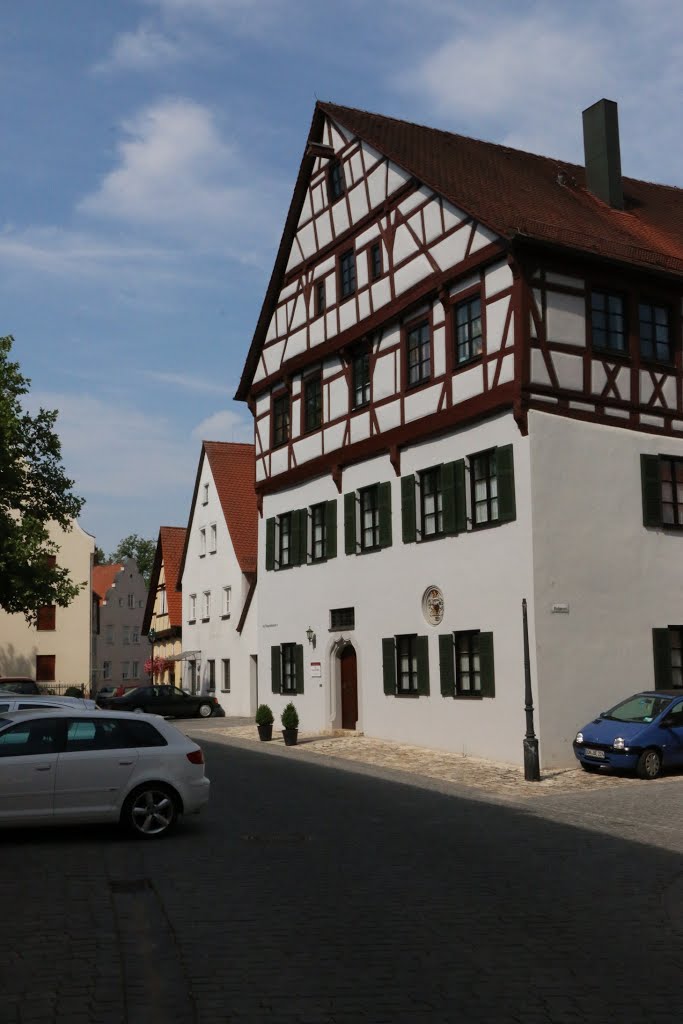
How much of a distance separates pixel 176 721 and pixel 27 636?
62.2 feet

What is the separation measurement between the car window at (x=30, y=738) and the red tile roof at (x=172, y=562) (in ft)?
143

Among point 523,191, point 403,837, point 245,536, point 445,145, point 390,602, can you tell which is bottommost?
point 403,837

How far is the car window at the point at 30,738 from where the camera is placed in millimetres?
12438

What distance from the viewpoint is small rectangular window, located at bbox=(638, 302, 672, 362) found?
24375 millimetres

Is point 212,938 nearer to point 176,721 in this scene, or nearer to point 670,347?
point 670,347

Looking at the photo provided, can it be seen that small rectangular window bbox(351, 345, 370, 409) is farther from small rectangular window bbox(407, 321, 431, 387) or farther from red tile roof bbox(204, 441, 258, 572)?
red tile roof bbox(204, 441, 258, 572)

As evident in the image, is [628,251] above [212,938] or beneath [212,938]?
above

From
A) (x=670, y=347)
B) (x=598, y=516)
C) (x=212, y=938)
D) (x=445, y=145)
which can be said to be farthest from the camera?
(x=445, y=145)

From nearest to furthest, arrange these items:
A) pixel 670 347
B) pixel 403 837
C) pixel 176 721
Result: pixel 403 837 → pixel 670 347 → pixel 176 721

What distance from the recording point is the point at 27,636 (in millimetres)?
57938

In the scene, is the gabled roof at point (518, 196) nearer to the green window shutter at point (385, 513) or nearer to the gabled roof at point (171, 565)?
the green window shutter at point (385, 513)

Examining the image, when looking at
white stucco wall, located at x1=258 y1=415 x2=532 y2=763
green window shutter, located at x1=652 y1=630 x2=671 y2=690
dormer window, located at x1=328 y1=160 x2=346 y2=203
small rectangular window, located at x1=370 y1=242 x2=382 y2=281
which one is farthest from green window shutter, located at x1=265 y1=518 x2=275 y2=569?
green window shutter, located at x1=652 y1=630 x2=671 y2=690

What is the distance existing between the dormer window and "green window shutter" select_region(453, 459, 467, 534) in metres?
10.0

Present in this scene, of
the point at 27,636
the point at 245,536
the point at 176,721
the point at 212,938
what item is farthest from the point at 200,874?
the point at 27,636
